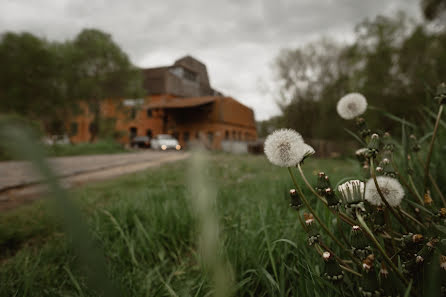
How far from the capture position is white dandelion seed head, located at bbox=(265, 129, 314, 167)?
745mm

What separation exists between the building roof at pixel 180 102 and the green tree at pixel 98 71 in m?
4.56

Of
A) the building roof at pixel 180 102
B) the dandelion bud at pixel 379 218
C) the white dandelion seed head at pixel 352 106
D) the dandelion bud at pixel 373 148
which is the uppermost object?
the building roof at pixel 180 102

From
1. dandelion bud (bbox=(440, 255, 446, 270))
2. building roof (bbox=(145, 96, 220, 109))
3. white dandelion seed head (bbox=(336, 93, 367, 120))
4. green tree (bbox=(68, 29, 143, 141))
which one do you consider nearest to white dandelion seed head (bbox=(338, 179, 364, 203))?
dandelion bud (bbox=(440, 255, 446, 270))

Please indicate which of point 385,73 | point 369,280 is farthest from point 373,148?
point 385,73

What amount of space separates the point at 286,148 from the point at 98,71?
23342mm

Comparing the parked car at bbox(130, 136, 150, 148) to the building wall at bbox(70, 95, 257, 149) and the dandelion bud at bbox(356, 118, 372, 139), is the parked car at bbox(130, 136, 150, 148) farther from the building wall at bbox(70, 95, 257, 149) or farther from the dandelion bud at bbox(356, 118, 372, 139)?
the dandelion bud at bbox(356, 118, 372, 139)

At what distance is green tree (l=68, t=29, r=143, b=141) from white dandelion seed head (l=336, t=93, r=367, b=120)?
21752 millimetres

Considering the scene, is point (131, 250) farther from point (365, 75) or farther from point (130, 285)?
point (365, 75)

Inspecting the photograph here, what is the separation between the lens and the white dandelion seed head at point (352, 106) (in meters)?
1.16

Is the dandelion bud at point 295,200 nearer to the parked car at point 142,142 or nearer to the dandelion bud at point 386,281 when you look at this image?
the dandelion bud at point 386,281

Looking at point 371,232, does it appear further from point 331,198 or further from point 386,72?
point 386,72

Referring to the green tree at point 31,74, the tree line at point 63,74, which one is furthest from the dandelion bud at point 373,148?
the green tree at point 31,74

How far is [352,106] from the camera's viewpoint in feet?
3.88

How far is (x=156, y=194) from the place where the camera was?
247 cm
